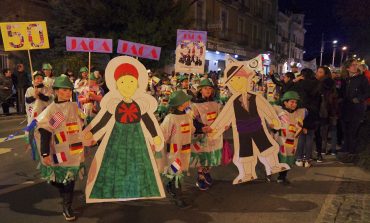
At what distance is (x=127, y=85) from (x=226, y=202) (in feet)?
6.90

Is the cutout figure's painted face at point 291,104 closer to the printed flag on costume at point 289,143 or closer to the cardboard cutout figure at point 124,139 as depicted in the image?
the printed flag on costume at point 289,143

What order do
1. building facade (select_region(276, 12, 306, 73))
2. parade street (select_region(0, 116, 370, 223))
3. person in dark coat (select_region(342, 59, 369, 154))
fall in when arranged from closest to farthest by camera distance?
parade street (select_region(0, 116, 370, 223)) < person in dark coat (select_region(342, 59, 369, 154)) < building facade (select_region(276, 12, 306, 73))

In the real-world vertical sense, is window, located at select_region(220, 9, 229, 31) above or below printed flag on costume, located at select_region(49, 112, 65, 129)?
above

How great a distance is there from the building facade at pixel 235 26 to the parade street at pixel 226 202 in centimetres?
2168

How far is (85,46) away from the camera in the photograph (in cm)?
905

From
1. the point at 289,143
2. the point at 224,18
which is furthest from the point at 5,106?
the point at 224,18

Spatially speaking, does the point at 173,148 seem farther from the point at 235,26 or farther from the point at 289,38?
the point at 289,38

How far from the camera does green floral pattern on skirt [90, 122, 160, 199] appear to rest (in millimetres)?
4695

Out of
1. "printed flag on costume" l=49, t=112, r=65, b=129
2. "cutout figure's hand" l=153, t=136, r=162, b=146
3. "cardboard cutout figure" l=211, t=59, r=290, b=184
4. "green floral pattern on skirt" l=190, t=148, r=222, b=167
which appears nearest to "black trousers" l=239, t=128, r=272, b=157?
"cardboard cutout figure" l=211, t=59, r=290, b=184

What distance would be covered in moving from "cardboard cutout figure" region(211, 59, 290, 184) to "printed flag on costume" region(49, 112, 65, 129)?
7.68ft

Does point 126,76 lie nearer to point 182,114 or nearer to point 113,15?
point 182,114

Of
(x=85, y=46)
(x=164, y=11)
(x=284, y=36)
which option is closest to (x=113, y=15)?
(x=164, y=11)

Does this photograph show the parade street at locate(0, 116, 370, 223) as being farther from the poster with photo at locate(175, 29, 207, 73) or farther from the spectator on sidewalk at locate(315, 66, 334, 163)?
the poster with photo at locate(175, 29, 207, 73)

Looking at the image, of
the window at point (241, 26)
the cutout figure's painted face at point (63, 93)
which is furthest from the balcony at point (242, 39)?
the cutout figure's painted face at point (63, 93)
